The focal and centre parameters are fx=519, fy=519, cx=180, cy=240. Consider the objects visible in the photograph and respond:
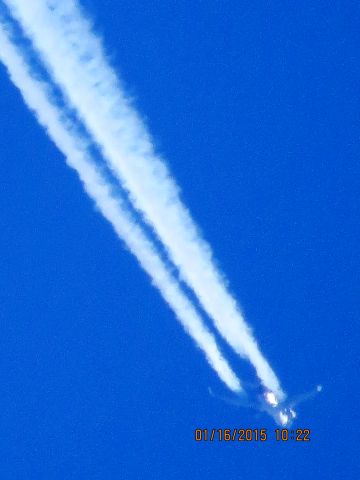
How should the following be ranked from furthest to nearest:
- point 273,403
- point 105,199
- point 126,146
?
point 273,403 < point 105,199 < point 126,146

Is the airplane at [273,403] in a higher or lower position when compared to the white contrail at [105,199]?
lower

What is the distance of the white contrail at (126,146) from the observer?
2809 millimetres

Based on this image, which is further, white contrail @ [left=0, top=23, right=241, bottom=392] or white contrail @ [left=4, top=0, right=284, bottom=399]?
white contrail @ [left=0, top=23, right=241, bottom=392]

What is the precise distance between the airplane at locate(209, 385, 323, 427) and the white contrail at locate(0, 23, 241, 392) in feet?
0.42

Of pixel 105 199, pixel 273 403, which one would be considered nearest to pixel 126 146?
pixel 105 199

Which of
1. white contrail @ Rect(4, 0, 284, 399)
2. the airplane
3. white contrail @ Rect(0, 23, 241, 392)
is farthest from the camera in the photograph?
the airplane

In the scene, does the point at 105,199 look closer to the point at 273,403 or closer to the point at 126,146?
the point at 126,146

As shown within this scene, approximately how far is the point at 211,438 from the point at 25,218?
7.46 ft

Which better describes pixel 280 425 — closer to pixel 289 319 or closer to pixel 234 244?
pixel 289 319

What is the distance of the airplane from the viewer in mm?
3959

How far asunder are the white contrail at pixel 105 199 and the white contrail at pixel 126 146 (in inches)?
5.5

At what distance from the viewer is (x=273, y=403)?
13.1 feet

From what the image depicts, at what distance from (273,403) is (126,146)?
2.27 metres

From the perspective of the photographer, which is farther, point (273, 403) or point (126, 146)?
point (273, 403)
